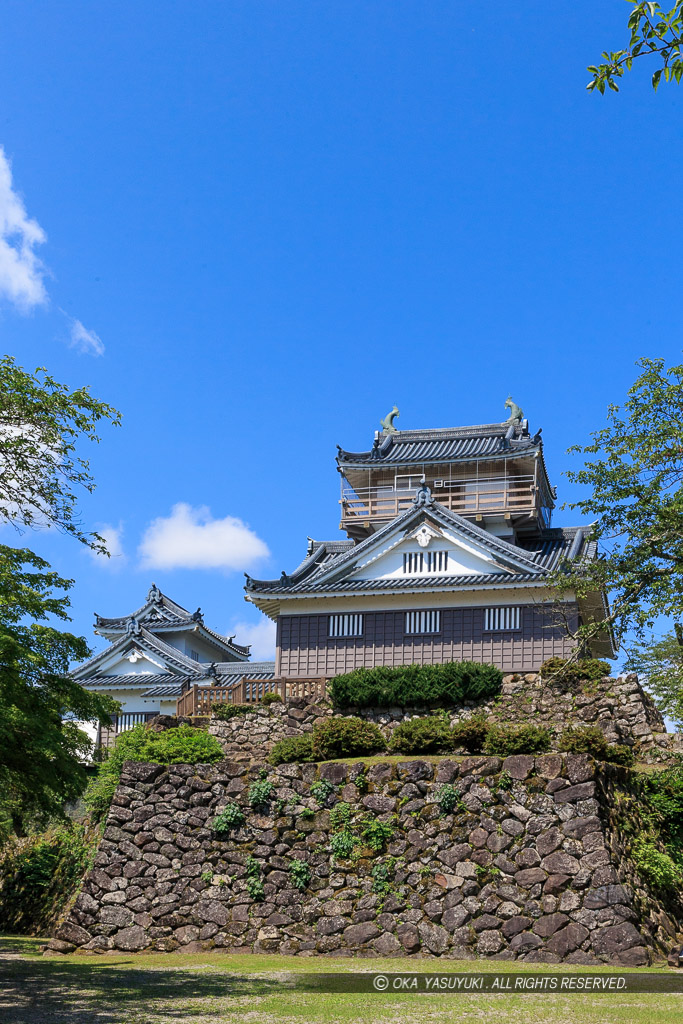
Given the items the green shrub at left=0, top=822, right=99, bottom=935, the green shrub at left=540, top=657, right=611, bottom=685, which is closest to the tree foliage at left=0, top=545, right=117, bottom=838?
the green shrub at left=0, top=822, right=99, bottom=935

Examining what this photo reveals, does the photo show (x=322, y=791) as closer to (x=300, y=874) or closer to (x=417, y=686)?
(x=300, y=874)

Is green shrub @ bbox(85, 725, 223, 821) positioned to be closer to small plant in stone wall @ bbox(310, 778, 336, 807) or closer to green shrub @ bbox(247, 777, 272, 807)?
green shrub @ bbox(247, 777, 272, 807)

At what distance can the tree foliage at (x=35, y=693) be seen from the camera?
15.4m

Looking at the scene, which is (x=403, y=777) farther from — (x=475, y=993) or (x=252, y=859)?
(x=475, y=993)

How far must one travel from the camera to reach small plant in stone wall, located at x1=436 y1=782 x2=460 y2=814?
19469 millimetres

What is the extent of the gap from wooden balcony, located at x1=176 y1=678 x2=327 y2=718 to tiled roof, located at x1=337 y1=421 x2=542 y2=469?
44.9 feet

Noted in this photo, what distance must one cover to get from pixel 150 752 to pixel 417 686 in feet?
25.2

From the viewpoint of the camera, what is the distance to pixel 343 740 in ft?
74.5

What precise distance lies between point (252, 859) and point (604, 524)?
995 centimetres

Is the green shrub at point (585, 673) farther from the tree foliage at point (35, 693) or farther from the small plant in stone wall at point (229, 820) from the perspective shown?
the tree foliage at point (35, 693)

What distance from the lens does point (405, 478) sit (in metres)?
39.8

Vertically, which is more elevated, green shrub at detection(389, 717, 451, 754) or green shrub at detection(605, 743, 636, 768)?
green shrub at detection(389, 717, 451, 754)

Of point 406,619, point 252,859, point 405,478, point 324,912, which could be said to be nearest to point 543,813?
point 324,912

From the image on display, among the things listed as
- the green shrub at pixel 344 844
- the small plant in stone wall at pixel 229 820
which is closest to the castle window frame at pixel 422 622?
the small plant in stone wall at pixel 229 820
